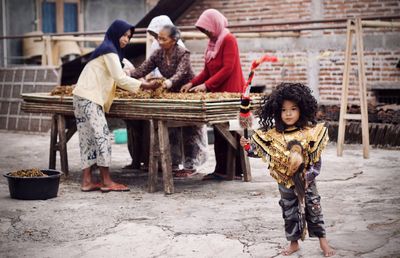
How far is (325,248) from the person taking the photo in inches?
187

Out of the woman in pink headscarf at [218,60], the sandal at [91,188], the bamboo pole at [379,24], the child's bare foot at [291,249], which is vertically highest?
the bamboo pole at [379,24]

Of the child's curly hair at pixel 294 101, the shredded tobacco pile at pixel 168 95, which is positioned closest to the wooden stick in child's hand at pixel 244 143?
the child's curly hair at pixel 294 101

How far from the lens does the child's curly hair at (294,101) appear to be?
477cm

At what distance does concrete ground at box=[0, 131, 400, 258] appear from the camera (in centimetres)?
505

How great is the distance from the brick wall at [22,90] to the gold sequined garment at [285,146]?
8.97m

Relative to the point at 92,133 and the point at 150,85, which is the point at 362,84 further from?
the point at 92,133

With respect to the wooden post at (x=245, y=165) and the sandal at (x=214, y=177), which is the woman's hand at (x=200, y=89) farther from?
the sandal at (x=214, y=177)

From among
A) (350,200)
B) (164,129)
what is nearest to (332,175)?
(350,200)

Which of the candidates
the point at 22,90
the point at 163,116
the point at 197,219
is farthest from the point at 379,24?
the point at 22,90

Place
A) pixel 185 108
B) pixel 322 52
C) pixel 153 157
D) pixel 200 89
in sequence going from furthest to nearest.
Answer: pixel 322 52, pixel 200 89, pixel 153 157, pixel 185 108

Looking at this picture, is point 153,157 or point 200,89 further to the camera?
point 200,89

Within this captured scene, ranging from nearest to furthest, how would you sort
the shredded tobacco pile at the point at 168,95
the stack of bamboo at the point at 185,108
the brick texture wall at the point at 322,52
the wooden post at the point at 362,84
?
the stack of bamboo at the point at 185,108
the shredded tobacco pile at the point at 168,95
the wooden post at the point at 362,84
the brick texture wall at the point at 322,52

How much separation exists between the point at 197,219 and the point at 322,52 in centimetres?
745

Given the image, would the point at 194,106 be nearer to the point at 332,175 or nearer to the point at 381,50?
the point at 332,175
